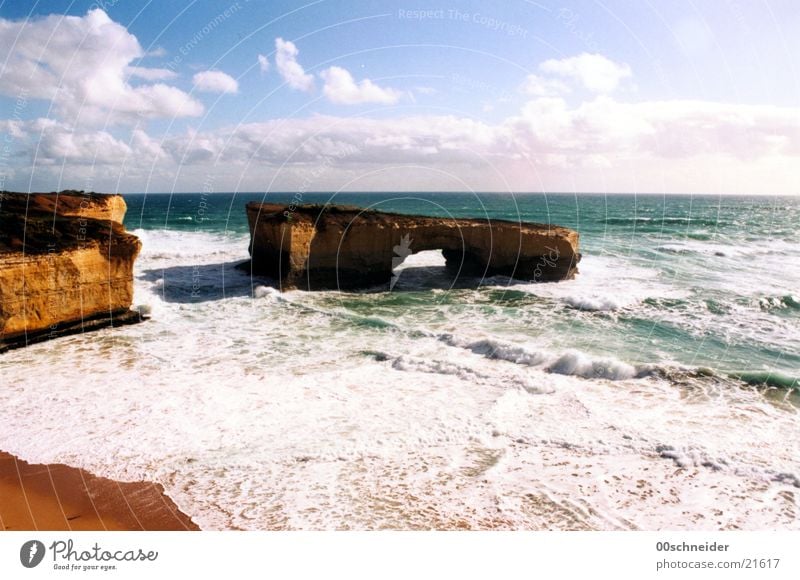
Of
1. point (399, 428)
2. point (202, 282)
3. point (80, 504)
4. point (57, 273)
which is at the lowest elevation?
point (80, 504)

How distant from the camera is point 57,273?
12.6 metres

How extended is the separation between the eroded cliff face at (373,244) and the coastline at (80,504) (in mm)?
12100

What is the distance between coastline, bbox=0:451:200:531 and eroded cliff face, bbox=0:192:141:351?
637cm

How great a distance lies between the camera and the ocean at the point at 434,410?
661 cm

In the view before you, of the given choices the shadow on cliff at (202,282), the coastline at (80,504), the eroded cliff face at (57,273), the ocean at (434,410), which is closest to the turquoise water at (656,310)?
the ocean at (434,410)

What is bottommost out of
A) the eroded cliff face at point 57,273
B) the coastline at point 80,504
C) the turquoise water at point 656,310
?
the coastline at point 80,504

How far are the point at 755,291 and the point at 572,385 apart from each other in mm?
14064

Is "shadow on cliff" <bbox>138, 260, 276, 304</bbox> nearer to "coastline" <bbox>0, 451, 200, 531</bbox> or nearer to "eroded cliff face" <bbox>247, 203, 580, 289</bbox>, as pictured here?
"eroded cliff face" <bbox>247, 203, 580, 289</bbox>

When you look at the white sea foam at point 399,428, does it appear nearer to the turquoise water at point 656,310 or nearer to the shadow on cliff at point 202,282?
the turquoise water at point 656,310

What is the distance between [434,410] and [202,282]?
14.2 metres

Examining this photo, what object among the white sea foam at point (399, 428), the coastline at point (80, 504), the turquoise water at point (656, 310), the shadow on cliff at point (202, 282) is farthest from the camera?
the shadow on cliff at point (202, 282)

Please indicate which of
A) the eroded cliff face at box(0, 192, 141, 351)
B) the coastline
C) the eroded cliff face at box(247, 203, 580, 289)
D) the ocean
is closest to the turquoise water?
the ocean

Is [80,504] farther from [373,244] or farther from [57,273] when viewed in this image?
[373,244]

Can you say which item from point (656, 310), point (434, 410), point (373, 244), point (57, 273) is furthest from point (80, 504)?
point (656, 310)
